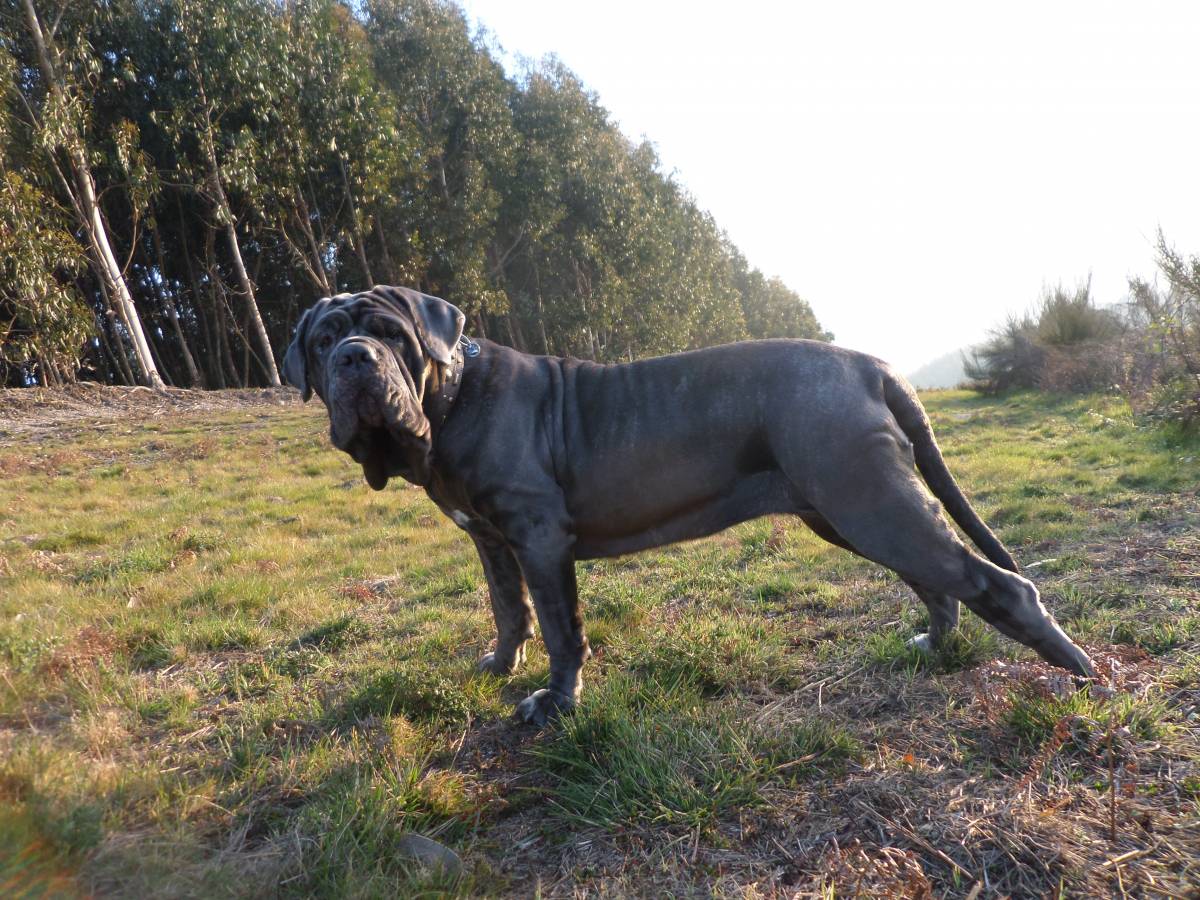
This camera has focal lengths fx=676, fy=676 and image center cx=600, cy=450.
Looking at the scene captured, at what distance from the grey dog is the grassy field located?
15.9 inches

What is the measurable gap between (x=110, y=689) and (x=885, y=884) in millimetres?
3326

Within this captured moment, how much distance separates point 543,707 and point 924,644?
5.93 feet

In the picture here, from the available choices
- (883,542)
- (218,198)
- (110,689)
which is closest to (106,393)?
(218,198)

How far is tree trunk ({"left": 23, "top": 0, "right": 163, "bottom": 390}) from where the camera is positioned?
45.8ft

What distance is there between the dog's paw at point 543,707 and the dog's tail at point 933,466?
1.89 metres

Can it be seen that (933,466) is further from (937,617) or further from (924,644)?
(924,644)

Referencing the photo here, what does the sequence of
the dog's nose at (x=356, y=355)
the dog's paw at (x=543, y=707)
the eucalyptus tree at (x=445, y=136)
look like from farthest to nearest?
the eucalyptus tree at (x=445, y=136) < the dog's paw at (x=543, y=707) < the dog's nose at (x=356, y=355)

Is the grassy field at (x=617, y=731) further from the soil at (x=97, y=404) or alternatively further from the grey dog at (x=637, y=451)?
the soil at (x=97, y=404)

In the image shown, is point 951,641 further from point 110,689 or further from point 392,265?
point 392,265

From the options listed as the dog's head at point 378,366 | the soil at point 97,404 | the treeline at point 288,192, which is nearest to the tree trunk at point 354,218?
the treeline at point 288,192

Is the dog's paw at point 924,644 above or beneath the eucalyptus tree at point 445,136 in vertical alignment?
beneath

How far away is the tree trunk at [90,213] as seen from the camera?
14.0 metres

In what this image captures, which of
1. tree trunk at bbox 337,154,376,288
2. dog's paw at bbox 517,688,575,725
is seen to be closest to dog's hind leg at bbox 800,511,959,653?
dog's paw at bbox 517,688,575,725

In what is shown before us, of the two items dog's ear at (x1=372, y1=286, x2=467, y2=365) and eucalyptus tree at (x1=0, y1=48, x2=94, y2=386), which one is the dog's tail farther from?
eucalyptus tree at (x1=0, y1=48, x2=94, y2=386)
